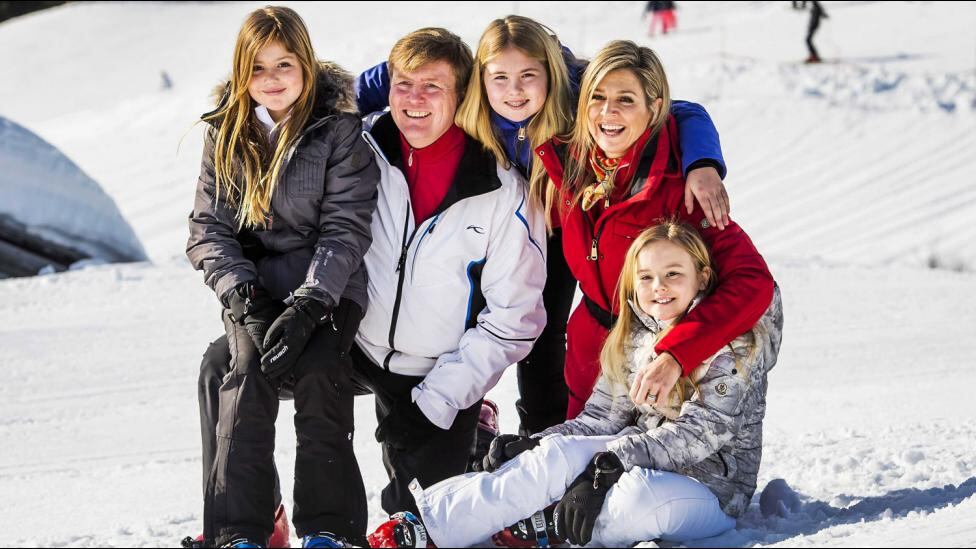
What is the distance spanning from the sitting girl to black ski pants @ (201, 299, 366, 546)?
20cm

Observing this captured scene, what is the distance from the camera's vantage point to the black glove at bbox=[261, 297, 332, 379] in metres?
2.50

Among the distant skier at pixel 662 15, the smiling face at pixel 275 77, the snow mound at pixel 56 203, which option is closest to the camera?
the smiling face at pixel 275 77

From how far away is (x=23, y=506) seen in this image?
314cm

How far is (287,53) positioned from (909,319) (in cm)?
361

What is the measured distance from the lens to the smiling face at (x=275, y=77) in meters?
2.81

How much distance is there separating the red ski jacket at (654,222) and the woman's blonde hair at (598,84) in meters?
0.03

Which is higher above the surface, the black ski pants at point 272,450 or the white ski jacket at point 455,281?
the white ski jacket at point 455,281

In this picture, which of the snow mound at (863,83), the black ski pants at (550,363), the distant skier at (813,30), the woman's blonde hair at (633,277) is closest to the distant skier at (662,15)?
the snow mound at (863,83)

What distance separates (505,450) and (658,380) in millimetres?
401

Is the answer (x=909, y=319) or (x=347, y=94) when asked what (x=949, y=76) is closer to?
(x=909, y=319)

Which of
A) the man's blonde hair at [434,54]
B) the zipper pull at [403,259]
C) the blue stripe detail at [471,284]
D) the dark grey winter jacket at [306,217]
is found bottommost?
the blue stripe detail at [471,284]

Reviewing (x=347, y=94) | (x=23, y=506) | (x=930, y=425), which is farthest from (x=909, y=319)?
(x=23, y=506)

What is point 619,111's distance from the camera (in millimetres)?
2754

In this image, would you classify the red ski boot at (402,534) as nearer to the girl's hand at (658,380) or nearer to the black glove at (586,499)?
the black glove at (586,499)
